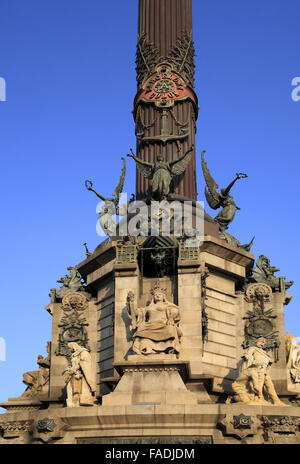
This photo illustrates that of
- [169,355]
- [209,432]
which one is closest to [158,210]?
[169,355]

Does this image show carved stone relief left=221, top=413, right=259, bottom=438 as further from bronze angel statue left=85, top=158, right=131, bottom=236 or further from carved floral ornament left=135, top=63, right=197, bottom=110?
carved floral ornament left=135, top=63, right=197, bottom=110

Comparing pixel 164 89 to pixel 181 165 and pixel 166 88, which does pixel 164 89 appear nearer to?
pixel 166 88

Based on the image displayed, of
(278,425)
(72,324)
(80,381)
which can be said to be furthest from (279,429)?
(72,324)

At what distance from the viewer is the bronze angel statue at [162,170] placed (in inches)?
1205

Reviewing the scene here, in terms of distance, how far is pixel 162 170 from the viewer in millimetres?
30844

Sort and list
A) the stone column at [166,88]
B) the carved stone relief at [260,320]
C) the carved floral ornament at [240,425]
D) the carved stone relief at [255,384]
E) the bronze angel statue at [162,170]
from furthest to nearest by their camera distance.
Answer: the stone column at [166,88]
the bronze angel statue at [162,170]
the carved stone relief at [260,320]
the carved stone relief at [255,384]
the carved floral ornament at [240,425]

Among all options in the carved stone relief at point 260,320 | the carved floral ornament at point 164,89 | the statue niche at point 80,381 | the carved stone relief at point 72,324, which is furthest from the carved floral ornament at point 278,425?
the carved floral ornament at point 164,89

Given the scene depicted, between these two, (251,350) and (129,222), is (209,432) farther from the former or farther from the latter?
(129,222)

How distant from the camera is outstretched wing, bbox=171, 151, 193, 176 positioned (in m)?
32.2

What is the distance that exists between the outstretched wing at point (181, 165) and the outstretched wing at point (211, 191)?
164 cm

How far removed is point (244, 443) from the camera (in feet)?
75.2

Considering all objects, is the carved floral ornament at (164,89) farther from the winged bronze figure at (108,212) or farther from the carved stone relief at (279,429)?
the carved stone relief at (279,429)

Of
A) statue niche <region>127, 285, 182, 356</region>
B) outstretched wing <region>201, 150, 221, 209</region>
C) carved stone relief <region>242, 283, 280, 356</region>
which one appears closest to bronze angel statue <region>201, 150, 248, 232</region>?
outstretched wing <region>201, 150, 221, 209</region>

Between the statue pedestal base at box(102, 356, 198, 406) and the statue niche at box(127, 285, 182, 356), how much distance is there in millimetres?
586
